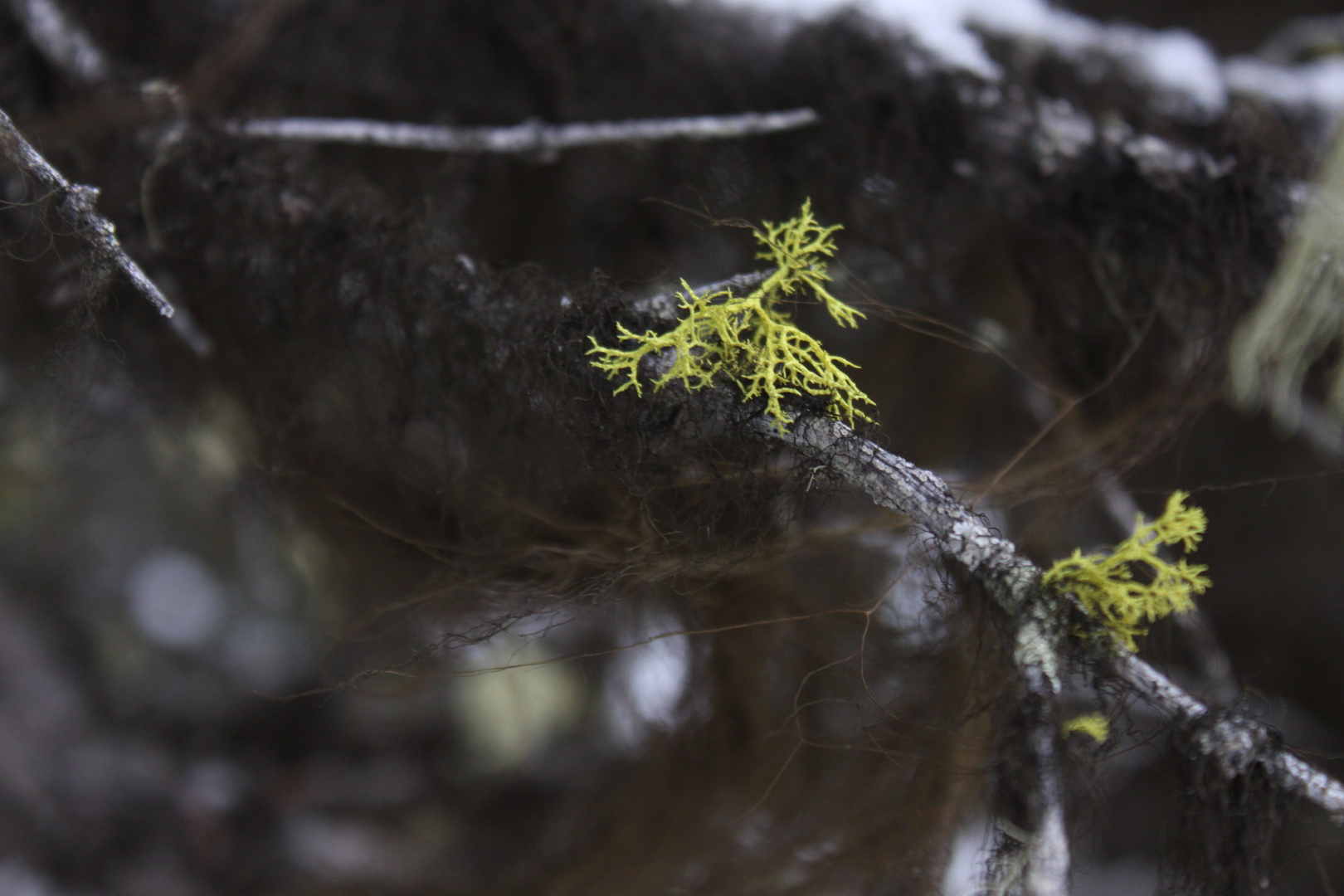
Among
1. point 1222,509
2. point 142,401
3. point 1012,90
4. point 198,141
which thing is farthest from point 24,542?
point 1222,509

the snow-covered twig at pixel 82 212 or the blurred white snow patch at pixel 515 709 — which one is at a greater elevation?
the blurred white snow patch at pixel 515 709

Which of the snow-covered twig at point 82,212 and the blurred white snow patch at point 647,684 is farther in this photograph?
the blurred white snow patch at point 647,684

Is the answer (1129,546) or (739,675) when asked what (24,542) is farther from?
(1129,546)

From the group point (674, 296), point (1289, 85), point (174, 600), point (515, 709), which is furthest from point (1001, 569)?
point (174, 600)

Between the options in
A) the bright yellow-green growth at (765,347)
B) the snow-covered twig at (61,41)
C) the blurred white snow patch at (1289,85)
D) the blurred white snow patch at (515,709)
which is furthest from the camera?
the blurred white snow patch at (515,709)

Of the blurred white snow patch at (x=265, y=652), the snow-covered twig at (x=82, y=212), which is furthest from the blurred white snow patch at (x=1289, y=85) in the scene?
the blurred white snow patch at (x=265, y=652)

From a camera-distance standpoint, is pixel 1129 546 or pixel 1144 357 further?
pixel 1144 357

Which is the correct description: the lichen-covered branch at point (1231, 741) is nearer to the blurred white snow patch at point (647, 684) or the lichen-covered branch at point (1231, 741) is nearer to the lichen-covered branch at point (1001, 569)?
the lichen-covered branch at point (1001, 569)
